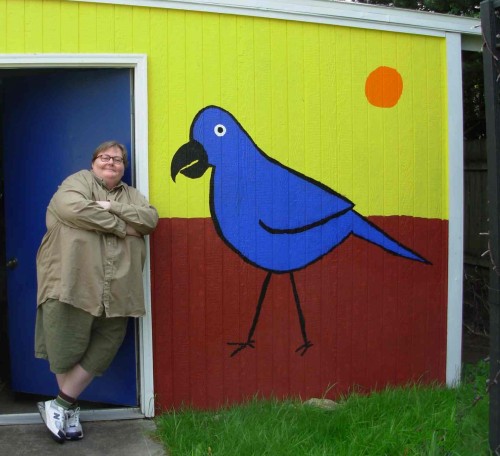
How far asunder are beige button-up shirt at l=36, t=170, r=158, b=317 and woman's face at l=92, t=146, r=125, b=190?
0.06 metres

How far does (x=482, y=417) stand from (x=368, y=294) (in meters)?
1.14

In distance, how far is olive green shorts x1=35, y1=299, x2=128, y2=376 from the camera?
13.4ft

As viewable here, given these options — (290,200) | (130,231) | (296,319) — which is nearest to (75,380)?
(130,231)

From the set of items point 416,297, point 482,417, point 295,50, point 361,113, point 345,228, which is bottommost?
point 482,417

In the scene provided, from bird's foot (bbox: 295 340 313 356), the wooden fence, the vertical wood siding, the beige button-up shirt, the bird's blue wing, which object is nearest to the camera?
the beige button-up shirt

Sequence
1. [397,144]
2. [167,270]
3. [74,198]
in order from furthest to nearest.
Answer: [397,144], [167,270], [74,198]

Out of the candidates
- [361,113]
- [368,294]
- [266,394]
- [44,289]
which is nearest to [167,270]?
[44,289]

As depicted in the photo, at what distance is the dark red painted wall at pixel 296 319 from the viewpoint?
15.0 feet

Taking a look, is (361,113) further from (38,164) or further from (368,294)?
(38,164)

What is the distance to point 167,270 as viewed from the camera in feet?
14.9

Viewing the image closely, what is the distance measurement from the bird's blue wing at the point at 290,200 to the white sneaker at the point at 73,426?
1.74m

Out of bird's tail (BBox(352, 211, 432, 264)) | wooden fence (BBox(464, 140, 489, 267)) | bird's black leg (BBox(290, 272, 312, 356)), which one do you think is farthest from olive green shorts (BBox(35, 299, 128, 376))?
wooden fence (BBox(464, 140, 489, 267))

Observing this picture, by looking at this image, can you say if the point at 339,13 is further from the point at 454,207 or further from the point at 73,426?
the point at 73,426

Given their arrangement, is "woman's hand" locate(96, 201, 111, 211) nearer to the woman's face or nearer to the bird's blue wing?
the woman's face
